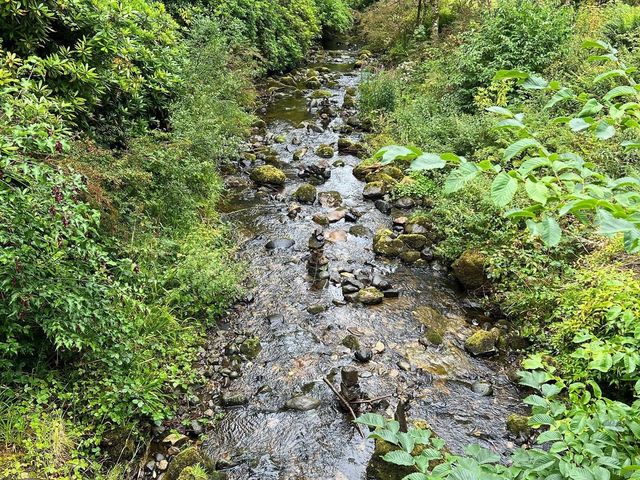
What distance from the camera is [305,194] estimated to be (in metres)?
9.73

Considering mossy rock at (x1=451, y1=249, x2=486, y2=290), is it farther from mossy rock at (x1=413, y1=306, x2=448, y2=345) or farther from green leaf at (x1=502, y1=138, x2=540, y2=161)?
green leaf at (x1=502, y1=138, x2=540, y2=161)

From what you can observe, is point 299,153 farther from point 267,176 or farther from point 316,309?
point 316,309

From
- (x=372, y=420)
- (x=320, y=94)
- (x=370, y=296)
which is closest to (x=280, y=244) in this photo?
(x=370, y=296)

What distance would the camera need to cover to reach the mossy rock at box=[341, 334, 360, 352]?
599 cm

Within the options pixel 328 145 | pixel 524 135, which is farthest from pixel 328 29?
pixel 524 135

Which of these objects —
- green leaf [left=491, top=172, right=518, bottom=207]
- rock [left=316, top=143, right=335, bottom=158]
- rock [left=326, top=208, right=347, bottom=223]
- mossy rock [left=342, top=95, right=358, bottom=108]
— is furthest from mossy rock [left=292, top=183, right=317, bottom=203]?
green leaf [left=491, top=172, right=518, bottom=207]

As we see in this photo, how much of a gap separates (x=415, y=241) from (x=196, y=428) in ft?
16.9

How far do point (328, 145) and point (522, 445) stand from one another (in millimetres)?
9522

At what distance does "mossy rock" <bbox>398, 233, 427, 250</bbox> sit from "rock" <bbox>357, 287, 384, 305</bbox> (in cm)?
155

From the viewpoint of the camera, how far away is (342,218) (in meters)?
9.16

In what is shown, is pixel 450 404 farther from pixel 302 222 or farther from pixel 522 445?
pixel 302 222

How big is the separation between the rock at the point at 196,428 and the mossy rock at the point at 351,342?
7.42 ft

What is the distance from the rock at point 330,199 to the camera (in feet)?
31.7

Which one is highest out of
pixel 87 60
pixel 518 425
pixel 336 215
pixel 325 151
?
pixel 87 60
